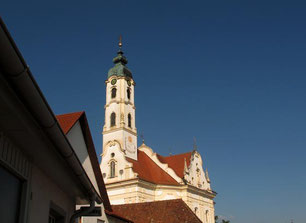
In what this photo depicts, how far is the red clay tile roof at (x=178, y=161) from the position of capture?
5000 cm

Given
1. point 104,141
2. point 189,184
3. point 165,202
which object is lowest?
point 165,202

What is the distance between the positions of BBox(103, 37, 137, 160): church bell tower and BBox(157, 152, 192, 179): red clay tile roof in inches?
242

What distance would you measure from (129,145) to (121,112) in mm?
4619

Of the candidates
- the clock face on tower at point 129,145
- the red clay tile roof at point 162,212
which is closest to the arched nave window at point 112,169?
the clock face on tower at point 129,145

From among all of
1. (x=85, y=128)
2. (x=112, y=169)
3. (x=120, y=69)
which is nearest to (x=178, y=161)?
(x=112, y=169)

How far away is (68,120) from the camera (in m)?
13.7

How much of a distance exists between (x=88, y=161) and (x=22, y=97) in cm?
1185

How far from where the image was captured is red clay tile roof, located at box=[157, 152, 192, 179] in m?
50.0

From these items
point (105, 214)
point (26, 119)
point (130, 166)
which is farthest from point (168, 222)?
point (130, 166)

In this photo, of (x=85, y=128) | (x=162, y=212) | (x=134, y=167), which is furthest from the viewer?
(x=134, y=167)

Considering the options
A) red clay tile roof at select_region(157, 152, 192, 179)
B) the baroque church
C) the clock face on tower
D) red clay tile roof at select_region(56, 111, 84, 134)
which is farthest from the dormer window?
red clay tile roof at select_region(56, 111, 84, 134)

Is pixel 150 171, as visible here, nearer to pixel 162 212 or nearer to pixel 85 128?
pixel 162 212

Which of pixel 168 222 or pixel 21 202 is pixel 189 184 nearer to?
pixel 168 222

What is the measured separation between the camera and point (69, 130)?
42.2 ft
